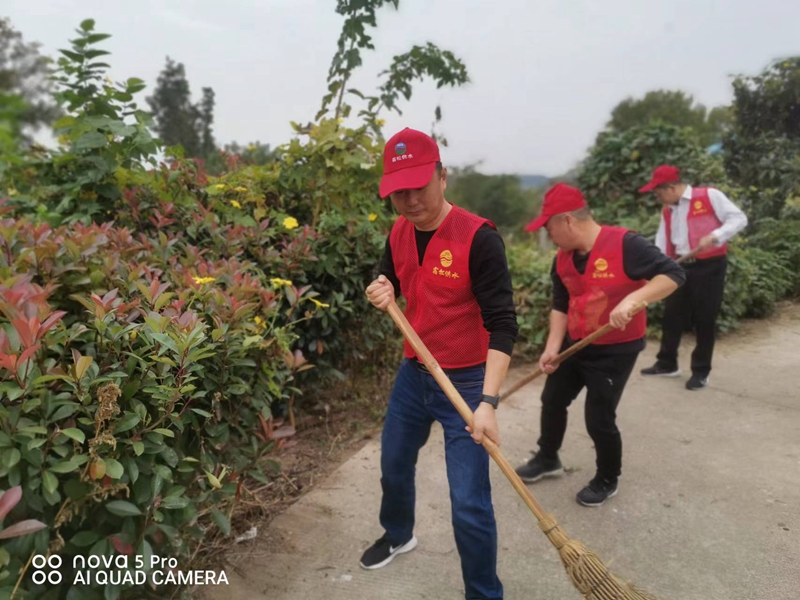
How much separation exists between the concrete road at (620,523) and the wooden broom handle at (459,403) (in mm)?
601

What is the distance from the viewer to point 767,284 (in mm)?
6113

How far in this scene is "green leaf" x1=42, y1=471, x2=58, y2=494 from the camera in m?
1.37

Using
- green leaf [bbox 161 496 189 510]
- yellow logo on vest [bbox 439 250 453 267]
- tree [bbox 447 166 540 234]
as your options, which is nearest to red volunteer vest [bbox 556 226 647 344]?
yellow logo on vest [bbox 439 250 453 267]

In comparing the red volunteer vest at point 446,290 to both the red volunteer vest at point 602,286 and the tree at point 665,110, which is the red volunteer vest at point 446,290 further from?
the tree at point 665,110

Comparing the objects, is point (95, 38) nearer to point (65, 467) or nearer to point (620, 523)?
point (65, 467)

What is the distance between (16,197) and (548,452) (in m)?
3.93

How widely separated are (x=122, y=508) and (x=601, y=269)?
225 cm

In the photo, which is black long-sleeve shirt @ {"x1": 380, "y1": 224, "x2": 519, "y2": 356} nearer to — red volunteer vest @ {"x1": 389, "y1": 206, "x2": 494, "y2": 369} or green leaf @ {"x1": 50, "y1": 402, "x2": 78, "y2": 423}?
red volunteer vest @ {"x1": 389, "y1": 206, "x2": 494, "y2": 369}

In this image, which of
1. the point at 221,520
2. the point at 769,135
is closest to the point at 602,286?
the point at 221,520

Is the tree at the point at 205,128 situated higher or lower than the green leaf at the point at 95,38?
higher

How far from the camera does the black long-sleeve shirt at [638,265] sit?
2.58 meters

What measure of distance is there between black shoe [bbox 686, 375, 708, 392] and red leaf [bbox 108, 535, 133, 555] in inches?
170

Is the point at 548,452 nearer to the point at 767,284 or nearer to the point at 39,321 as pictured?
the point at 39,321

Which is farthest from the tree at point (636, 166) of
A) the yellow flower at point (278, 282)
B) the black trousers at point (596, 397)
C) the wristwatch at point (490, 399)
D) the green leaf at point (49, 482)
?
the green leaf at point (49, 482)
